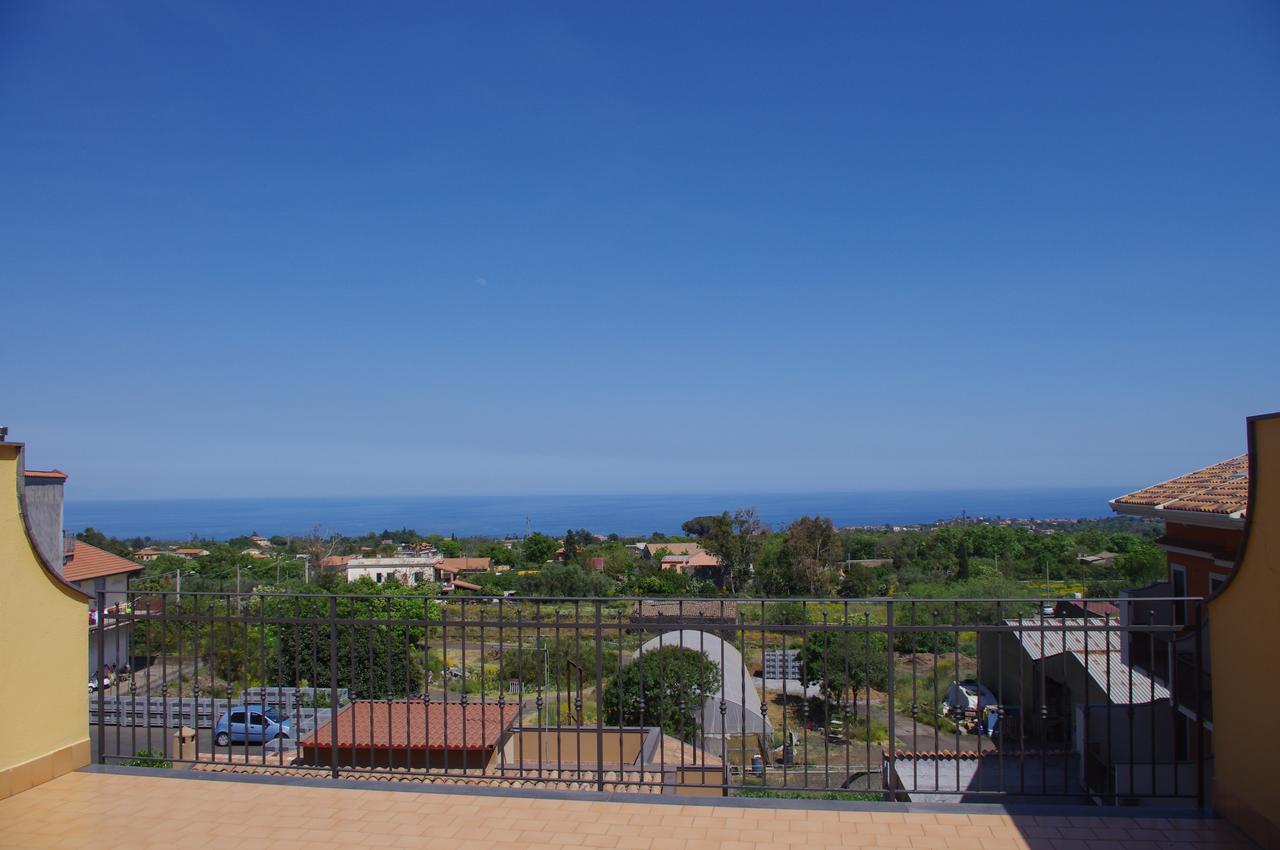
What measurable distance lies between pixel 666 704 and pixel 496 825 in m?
11.3

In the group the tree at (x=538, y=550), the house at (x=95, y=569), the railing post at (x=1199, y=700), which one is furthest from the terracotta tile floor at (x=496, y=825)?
the tree at (x=538, y=550)

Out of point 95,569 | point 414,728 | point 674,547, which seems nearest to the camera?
point 414,728

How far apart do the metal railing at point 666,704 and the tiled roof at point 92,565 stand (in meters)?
2.98

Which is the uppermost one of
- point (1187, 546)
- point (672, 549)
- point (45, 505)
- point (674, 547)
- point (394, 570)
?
point (45, 505)

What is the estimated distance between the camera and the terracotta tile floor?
4203 millimetres

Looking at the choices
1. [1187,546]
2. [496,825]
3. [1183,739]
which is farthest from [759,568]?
[496,825]

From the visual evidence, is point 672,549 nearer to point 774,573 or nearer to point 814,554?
point 774,573

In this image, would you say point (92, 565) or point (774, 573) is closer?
point (92, 565)

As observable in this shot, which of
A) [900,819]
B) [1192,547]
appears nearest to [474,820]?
[900,819]

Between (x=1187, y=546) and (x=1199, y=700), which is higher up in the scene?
(x=1187, y=546)

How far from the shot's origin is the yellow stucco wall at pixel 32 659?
4762 millimetres

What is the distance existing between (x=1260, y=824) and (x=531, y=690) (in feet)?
67.6

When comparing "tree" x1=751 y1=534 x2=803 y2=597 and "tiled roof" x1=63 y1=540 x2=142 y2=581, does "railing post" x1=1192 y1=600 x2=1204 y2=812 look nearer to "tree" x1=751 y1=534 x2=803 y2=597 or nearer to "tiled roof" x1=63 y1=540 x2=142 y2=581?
"tiled roof" x1=63 y1=540 x2=142 y2=581

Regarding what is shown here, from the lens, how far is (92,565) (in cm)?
2480
